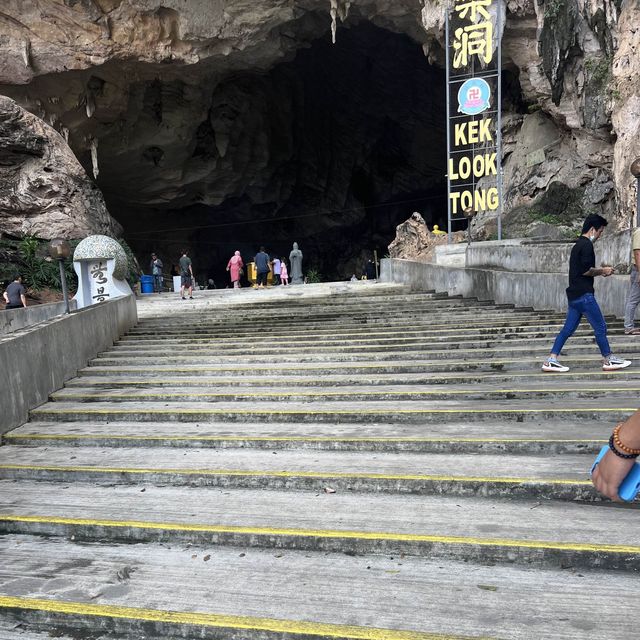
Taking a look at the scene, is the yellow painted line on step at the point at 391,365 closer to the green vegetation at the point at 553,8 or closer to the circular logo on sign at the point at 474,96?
the circular logo on sign at the point at 474,96

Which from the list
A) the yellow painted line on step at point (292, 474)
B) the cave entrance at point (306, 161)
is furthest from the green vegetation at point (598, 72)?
the yellow painted line on step at point (292, 474)

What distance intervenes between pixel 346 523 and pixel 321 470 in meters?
0.67

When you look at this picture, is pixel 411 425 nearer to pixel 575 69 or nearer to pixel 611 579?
pixel 611 579

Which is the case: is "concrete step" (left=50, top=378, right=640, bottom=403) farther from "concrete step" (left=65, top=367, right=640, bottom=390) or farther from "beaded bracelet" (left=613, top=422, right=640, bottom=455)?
"beaded bracelet" (left=613, top=422, right=640, bottom=455)

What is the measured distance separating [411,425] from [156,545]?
227 centimetres

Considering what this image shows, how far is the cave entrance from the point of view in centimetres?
2623

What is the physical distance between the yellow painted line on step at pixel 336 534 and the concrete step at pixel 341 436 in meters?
1.14

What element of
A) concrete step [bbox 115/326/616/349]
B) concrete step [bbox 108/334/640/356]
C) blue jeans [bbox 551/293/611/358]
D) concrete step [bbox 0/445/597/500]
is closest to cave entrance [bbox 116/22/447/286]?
concrete step [bbox 115/326/616/349]

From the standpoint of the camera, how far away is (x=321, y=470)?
353cm

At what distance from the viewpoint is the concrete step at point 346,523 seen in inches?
99.7

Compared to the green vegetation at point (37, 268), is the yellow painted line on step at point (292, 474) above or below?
below

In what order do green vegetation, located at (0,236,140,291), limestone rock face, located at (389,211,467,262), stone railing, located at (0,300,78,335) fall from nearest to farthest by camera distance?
stone railing, located at (0,300,78,335) < green vegetation, located at (0,236,140,291) < limestone rock face, located at (389,211,467,262)

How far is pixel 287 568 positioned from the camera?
8.48 feet

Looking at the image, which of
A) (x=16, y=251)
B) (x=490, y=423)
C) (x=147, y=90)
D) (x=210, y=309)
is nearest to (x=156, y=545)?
(x=490, y=423)
